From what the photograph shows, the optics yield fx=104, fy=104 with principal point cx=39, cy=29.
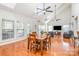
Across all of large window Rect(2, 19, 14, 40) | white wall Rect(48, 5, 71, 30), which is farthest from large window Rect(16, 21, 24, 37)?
white wall Rect(48, 5, 71, 30)

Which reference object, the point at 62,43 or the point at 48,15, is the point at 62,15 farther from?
the point at 62,43

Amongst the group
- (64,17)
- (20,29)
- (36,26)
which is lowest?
(20,29)

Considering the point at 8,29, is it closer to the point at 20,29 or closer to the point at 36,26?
the point at 20,29

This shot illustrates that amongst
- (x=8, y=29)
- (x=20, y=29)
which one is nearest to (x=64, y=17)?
(x=20, y=29)

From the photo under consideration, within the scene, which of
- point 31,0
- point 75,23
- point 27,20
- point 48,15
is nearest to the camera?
point 31,0

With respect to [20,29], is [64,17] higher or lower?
higher

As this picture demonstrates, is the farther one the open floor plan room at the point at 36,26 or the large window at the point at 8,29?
the large window at the point at 8,29

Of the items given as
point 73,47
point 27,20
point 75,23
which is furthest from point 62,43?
point 27,20

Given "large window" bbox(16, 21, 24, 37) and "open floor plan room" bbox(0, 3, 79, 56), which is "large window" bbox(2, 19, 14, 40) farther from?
"large window" bbox(16, 21, 24, 37)

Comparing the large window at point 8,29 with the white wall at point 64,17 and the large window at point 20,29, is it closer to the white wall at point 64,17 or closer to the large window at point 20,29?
the large window at point 20,29

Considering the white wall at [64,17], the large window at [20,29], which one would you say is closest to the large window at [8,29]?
the large window at [20,29]

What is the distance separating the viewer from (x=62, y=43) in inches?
175

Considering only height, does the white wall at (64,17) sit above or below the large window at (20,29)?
above

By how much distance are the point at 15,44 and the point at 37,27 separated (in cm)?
102
